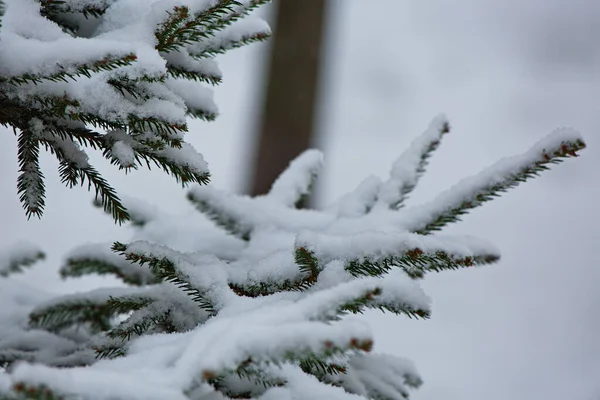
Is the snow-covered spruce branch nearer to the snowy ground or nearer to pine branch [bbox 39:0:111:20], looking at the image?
pine branch [bbox 39:0:111:20]

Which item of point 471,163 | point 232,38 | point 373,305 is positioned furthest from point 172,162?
point 471,163

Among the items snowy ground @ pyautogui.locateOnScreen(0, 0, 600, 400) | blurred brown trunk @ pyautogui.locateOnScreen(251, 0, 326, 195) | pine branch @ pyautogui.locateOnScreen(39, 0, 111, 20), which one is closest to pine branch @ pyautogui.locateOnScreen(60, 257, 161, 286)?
pine branch @ pyautogui.locateOnScreen(39, 0, 111, 20)

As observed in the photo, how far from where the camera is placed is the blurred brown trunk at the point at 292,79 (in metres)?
3.57

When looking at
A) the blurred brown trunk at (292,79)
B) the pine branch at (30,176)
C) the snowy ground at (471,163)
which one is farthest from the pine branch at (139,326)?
the snowy ground at (471,163)

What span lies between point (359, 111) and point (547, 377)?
4.34 meters

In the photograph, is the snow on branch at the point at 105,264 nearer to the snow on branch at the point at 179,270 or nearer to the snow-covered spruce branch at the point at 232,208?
the snow-covered spruce branch at the point at 232,208

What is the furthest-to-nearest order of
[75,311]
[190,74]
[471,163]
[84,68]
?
[471,163] → [75,311] → [190,74] → [84,68]

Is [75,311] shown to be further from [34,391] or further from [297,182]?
[34,391]

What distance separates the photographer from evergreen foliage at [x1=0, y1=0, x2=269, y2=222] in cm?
80

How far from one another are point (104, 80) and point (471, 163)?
6.01 meters

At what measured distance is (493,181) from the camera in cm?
112

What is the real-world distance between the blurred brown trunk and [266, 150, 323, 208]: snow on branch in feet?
6.28

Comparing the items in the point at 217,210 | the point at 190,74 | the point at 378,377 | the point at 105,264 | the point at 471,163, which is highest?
the point at 190,74

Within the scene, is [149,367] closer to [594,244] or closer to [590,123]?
[594,244]
